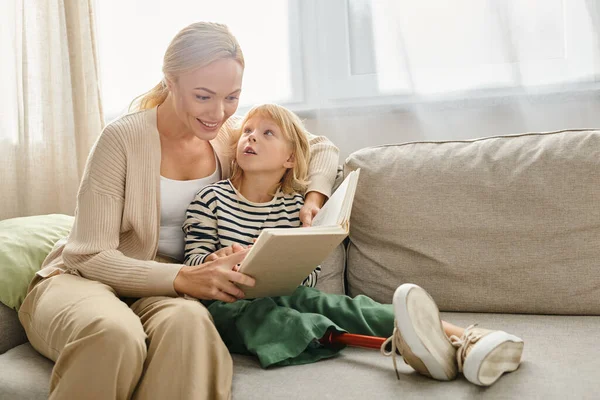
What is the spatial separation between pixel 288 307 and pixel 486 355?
0.49m

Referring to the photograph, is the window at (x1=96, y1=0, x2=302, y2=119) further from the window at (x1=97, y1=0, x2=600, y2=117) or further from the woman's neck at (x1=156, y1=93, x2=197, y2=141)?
the woman's neck at (x1=156, y1=93, x2=197, y2=141)

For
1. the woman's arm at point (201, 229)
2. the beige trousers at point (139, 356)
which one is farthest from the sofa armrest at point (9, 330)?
the woman's arm at point (201, 229)

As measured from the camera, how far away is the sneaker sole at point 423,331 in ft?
3.88

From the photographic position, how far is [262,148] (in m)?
1.73

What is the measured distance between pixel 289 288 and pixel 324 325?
0.16 meters

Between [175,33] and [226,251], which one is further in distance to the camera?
[175,33]

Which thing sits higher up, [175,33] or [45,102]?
[175,33]

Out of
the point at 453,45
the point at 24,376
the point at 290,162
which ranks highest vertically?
the point at 453,45

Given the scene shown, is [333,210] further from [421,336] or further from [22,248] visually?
[22,248]

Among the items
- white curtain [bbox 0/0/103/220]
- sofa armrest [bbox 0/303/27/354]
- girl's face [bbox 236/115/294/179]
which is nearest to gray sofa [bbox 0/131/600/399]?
sofa armrest [bbox 0/303/27/354]

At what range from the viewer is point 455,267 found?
1700 mm

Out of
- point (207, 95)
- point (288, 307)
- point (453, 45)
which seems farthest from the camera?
point (453, 45)

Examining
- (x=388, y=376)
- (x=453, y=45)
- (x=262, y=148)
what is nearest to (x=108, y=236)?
(x=262, y=148)

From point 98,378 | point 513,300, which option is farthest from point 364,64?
point 98,378
